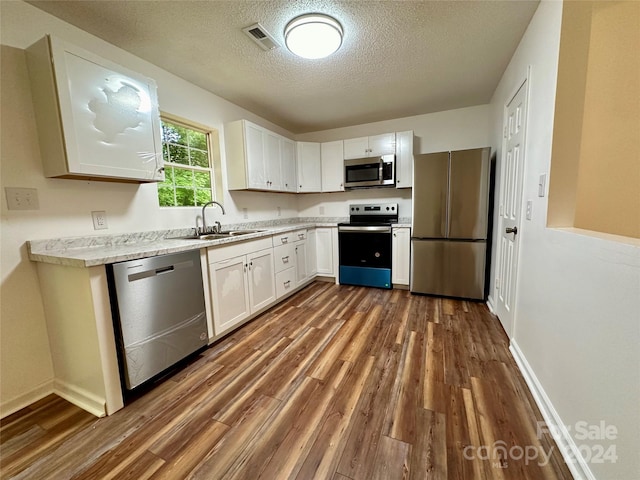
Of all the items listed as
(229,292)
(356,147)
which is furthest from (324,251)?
(229,292)

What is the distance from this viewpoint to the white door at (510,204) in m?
1.95

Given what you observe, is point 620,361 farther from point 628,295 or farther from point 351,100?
point 351,100

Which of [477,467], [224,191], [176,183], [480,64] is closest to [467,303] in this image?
[477,467]

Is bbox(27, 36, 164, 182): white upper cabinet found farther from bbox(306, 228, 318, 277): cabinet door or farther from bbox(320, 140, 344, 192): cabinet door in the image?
bbox(320, 140, 344, 192): cabinet door

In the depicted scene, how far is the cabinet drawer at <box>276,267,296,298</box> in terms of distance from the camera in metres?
2.99

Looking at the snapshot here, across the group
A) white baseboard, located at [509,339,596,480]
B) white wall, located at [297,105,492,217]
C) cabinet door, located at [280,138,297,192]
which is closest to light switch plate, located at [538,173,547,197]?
white baseboard, located at [509,339,596,480]

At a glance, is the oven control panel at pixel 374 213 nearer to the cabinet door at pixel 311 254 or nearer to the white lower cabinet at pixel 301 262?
the cabinet door at pixel 311 254

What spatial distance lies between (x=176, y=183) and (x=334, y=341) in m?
2.14

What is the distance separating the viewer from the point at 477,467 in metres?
1.09

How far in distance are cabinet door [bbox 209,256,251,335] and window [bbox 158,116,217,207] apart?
85 cm

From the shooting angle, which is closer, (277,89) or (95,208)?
(95,208)

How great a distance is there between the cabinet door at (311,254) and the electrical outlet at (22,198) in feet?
8.77

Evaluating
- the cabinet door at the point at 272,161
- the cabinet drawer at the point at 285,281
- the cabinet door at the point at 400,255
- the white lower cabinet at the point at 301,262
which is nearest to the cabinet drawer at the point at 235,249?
the cabinet drawer at the point at 285,281

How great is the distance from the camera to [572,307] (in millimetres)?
1157
